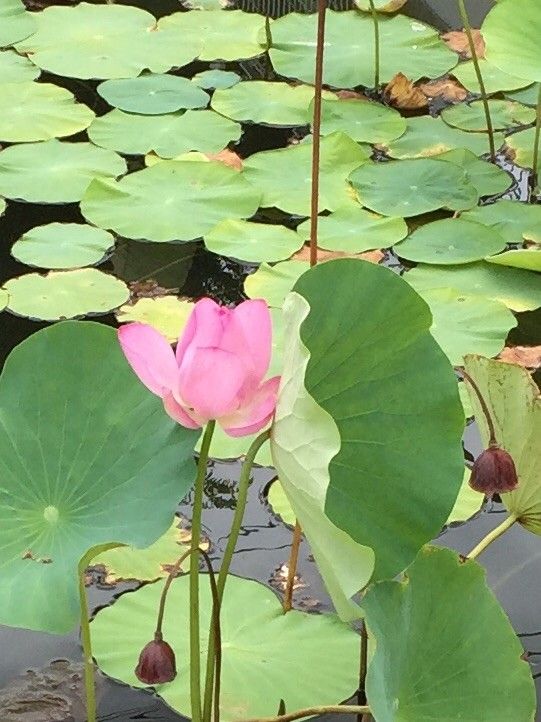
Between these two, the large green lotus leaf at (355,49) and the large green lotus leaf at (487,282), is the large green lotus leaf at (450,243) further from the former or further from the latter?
the large green lotus leaf at (355,49)

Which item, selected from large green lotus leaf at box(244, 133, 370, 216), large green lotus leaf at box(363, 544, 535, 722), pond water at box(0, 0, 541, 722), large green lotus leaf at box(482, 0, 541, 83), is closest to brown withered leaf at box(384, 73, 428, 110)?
large green lotus leaf at box(244, 133, 370, 216)

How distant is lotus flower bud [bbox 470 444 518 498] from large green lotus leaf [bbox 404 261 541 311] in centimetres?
82

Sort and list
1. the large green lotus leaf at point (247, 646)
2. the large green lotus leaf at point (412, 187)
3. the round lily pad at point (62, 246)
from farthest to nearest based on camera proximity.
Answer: the large green lotus leaf at point (412, 187) < the round lily pad at point (62, 246) < the large green lotus leaf at point (247, 646)

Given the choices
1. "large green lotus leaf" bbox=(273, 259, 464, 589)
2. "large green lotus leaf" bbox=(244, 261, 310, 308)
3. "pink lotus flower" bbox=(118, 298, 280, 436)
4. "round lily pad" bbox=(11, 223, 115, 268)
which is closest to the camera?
"pink lotus flower" bbox=(118, 298, 280, 436)

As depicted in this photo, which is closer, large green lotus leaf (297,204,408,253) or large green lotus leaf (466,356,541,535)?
large green lotus leaf (466,356,541,535)

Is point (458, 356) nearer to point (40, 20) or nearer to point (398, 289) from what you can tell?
point (398, 289)

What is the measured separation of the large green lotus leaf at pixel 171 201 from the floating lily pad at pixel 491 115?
50 cm

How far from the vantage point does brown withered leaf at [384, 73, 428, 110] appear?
2.40 m

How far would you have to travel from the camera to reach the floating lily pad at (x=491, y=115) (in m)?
2.31

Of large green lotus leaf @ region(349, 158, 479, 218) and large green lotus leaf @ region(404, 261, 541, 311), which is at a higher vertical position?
large green lotus leaf @ region(349, 158, 479, 218)

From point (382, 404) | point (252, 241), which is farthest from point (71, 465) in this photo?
point (252, 241)

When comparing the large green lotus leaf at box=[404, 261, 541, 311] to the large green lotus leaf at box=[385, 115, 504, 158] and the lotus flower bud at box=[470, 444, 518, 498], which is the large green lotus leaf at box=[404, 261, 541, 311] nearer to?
the large green lotus leaf at box=[385, 115, 504, 158]

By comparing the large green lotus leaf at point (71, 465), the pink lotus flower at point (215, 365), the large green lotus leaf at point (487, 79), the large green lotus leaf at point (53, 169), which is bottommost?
the large green lotus leaf at point (53, 169)

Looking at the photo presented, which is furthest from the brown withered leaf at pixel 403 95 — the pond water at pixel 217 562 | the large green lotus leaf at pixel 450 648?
the large green lotus leaf at pixel 450 648
